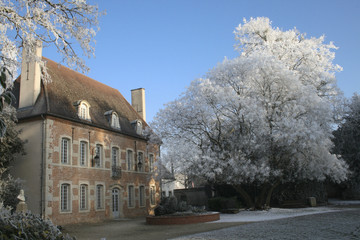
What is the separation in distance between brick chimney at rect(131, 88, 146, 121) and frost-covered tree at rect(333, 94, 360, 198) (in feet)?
52.1

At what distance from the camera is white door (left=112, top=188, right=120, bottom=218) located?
75.8 feet

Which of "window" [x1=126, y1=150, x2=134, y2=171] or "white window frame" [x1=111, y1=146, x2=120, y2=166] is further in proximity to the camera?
"window" [x1=126, y1=150, x2=134, y2=171]

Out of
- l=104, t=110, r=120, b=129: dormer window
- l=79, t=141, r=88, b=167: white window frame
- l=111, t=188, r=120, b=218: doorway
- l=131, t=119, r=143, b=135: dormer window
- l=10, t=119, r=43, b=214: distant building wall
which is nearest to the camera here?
l=10, t=119, r=43, b=214: distant building wall

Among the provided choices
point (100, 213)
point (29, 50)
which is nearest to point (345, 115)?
point (100, 213)

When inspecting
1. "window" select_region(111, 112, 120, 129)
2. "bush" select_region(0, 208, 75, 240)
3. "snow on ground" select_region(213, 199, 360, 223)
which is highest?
"window" select_region(111, 112, 120, 129)

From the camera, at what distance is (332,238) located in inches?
362

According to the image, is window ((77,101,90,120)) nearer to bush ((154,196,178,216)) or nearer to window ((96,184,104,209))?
window ((96,184,104,209))

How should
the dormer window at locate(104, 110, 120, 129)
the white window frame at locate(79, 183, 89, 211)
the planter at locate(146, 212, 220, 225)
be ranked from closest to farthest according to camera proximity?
the planter at locate(146, 212, 220, 225)
the white window frame at locate(79, 183, 89, 211)
the dormer window at locate(104, 110, 120, 129)

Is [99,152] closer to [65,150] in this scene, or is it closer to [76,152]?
[76,152]

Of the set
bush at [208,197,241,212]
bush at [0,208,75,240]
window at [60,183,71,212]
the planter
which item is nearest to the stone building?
window at [60,183,71,212]

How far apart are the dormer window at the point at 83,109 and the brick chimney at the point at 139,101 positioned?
9.61m

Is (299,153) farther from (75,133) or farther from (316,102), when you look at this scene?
(75,133)

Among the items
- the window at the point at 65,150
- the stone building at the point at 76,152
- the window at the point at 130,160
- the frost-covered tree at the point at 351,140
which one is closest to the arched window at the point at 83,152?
the stone building at the point at 76,152

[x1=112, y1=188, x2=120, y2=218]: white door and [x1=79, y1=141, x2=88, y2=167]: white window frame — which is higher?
[x1=79, y1=141, x2=88, y2=167]: white window frame
